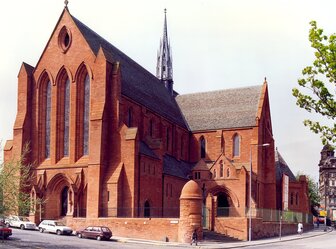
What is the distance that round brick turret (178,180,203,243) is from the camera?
43969 millimetres

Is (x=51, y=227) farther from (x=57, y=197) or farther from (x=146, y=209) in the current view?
(x=146, y=209)

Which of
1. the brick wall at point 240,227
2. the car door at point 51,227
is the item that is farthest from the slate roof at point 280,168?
the car door at point 51,227

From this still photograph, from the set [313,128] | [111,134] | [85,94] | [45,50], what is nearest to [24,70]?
[45,50]

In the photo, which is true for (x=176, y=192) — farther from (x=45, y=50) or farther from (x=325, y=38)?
(x=325, y=38)

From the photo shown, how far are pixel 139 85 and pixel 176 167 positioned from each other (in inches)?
417

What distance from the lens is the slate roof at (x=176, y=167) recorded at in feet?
192

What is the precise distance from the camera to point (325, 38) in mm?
19203

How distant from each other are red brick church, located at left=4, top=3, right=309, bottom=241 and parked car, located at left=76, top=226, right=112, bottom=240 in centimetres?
426

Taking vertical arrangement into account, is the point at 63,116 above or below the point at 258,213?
above

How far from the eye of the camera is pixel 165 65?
7994 centimetres

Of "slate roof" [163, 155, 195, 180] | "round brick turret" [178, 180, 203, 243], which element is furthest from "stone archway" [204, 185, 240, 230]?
"round brick turret" [178, 180, 203, 243]

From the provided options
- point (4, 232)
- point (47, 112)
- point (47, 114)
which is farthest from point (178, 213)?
point (4, 232)

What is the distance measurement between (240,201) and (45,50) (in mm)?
27058

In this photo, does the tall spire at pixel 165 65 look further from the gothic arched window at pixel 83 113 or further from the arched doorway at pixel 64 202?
the arched doorway at pixel 64 202
